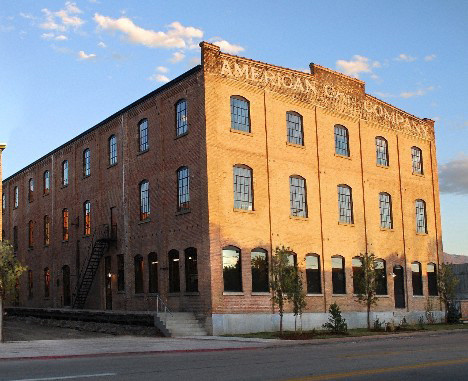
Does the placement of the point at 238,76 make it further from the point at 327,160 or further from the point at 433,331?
the point at 433,331

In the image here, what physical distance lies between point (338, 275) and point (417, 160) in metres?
12.1

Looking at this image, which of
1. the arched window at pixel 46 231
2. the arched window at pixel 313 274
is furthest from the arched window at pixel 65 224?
the arched window at pixel 313 274

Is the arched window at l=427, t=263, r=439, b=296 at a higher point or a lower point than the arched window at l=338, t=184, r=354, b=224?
lower

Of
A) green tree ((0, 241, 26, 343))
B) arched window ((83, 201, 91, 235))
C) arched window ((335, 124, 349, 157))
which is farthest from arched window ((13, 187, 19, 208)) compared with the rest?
green tree ((0, 241, 26, 343))

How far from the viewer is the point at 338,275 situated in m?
36.1

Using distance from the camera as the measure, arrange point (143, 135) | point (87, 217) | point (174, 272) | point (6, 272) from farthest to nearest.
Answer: point (87, 217), point (143, 135), point (174, 272), point (6, 272)

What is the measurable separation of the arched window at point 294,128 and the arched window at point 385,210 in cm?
815

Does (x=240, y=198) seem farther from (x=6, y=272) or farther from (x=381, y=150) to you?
(x=381, y=150)

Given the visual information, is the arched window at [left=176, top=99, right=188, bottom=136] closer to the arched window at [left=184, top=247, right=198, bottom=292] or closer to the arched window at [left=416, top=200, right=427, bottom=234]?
the arched window at [left=184, top=247, right=198, bottom=292]

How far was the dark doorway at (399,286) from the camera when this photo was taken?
39969mm

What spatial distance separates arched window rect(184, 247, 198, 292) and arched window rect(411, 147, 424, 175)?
1935 cm

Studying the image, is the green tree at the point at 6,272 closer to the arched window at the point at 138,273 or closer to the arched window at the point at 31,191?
the arched window at the point at 138,273

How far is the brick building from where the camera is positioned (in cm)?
3027

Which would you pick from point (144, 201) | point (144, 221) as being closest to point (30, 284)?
point (144, 201)
